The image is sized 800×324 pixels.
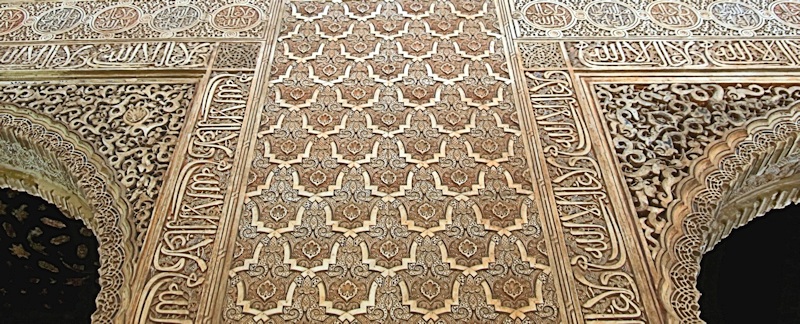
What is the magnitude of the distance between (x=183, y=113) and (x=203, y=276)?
1.01 meters

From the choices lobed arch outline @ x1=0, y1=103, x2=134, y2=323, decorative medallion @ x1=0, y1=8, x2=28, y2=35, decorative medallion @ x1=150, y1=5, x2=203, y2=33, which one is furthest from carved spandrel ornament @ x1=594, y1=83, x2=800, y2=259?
decorative medallion @ x1=0, y1=8, x2=28, y2=35

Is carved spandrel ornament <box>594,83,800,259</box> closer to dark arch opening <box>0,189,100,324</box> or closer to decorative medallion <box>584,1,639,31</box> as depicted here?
decorative medallion <box>584,1,639,31</box>

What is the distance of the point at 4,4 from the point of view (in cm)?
435

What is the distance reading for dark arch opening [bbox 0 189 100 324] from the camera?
13.9 feet

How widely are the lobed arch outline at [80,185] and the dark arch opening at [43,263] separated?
2.13 feet

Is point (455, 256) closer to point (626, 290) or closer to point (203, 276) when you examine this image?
point (626, 290)

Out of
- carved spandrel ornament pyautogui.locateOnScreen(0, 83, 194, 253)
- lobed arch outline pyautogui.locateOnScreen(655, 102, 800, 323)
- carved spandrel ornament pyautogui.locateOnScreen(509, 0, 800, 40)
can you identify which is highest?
carved spandrel ornament pyautogui.locateOnScreen(509, 0, 800, 40)

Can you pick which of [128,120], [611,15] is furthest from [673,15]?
[128,120]

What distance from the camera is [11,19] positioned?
13.8ft

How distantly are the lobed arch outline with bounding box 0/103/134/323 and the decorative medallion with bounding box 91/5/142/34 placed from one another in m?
0.75

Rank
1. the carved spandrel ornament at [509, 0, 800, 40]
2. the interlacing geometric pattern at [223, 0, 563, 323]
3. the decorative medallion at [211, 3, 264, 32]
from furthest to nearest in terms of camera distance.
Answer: the decorative medallion at [211, 3, 264, 32] → the carved spandrel ornament at [509, 0, 800, 40] → the interlacing geometric pattern at [223, 0, 563, 323]

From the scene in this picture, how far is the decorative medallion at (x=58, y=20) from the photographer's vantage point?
410 cm

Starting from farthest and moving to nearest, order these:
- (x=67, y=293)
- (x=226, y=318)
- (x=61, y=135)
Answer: (x=67, y=293), (x=61, y=135), (x=226, y=318)

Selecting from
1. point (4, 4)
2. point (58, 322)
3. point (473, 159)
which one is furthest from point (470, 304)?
point (58, 322)
